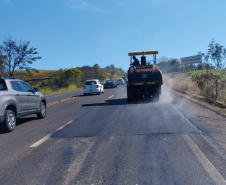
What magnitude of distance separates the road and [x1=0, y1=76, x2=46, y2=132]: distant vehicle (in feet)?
1.82

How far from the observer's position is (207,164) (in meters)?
6.14

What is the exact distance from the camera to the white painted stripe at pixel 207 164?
209 inches

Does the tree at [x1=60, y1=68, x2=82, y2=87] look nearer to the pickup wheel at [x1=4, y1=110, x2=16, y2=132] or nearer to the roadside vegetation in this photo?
the roadside vegetation

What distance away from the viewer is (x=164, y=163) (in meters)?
6.25

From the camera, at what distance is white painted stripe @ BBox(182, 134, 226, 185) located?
17.4 ft

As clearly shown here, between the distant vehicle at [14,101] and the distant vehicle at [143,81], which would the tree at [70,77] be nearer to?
the distant vehicle at [143,81]

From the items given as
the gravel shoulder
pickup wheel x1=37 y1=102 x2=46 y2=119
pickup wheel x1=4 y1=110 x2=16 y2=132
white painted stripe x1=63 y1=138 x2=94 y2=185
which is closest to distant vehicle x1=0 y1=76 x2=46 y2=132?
pickup wheel x1=4 y1=110 x2=16 y2=132

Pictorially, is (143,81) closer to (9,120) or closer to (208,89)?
(208,89)

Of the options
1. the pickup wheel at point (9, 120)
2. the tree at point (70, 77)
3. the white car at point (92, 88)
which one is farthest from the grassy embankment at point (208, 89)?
the tree at point (70, 77)

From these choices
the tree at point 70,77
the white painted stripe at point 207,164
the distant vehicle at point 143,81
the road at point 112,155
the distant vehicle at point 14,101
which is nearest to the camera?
the white painted stripe at point 207,164

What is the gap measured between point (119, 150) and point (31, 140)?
9.55 feet

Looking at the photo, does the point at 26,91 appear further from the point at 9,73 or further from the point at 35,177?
the point at 9,73

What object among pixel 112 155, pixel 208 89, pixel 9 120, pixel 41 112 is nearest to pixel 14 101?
pixel 9 120

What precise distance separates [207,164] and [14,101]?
23.2ft
